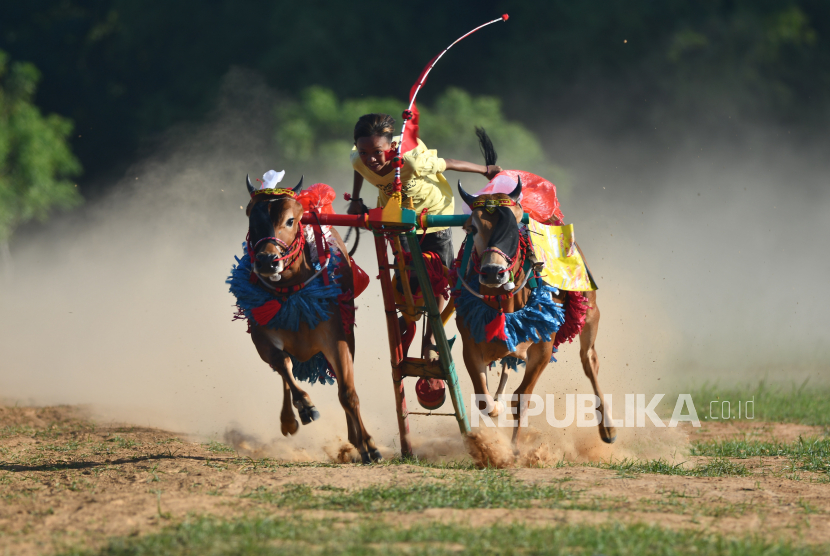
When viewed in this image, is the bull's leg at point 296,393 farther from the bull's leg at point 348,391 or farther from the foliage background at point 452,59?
the foliage background at point 452,59

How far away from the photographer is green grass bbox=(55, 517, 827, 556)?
379 centimetres

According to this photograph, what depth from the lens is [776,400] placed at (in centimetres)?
1012

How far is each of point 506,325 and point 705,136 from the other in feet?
52.6

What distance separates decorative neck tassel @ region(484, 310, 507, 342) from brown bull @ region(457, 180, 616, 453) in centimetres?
9

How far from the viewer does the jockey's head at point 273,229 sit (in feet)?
19.2

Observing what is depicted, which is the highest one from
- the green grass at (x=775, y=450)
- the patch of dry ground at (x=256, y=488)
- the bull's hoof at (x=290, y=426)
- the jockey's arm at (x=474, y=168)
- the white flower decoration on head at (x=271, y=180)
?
the jockey's arm at (x=474, y=168)

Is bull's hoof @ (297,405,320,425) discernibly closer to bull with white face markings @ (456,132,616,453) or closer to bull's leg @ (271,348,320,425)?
bull's leg @ (271,348,320,425)

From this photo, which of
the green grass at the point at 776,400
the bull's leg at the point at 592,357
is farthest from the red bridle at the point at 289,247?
the green grass at the point at 776,400

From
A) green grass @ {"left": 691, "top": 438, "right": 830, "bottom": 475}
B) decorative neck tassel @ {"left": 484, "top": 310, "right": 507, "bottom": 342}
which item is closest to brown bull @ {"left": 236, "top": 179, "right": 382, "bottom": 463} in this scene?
decorative neck tassel @ {"left": 484, "top": 310, "right": 507, "bottom": 342}

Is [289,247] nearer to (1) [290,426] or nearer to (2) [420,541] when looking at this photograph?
(1) [290,426]

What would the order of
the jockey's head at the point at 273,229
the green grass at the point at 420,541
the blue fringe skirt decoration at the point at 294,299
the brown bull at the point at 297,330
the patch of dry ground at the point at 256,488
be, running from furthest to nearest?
the blue fringe skirt decoration at the point at 294,299
the brown bull at the point at 297,330
the jockey's head at the point at 273,229
the patch of dry ground at the point at 256,488
the green grass at the point at 420,541

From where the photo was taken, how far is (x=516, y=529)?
13.5ft

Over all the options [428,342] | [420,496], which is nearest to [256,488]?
[420,496]

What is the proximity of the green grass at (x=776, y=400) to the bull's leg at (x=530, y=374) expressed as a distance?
3.63m
